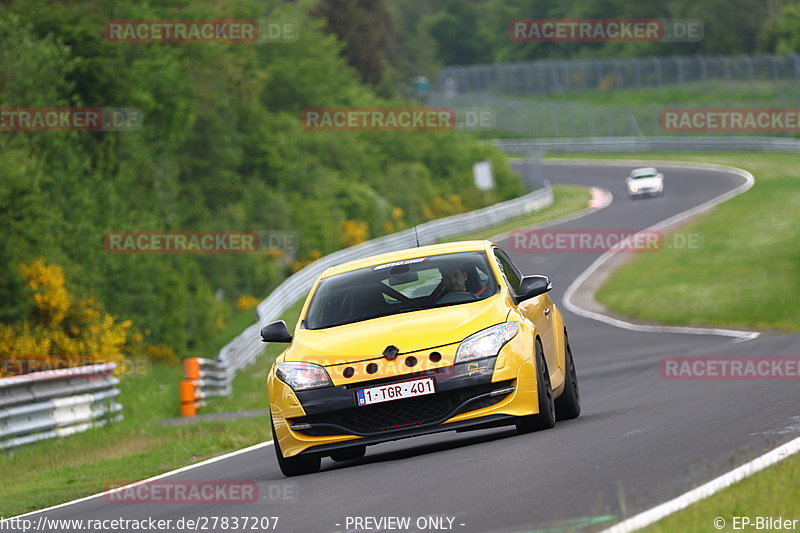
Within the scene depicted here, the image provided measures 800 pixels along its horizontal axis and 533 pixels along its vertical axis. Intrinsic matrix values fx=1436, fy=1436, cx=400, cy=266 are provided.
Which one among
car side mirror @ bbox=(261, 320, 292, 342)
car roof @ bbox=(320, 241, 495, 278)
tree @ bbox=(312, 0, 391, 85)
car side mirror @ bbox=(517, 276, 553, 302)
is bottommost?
car side mirror @ bbox=(261, 320, 292, 342)

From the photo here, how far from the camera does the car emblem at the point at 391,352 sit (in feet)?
33.7

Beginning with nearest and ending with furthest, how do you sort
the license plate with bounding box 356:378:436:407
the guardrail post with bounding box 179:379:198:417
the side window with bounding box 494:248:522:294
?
the license plate with bounding box 356:378:436:407 → the side window with bounding box 494:248:522:294 → the guardrail post with bounding box 179:379:198:417

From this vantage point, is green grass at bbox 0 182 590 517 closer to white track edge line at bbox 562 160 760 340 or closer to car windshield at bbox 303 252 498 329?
car windshield at bbox 303 252 498 329

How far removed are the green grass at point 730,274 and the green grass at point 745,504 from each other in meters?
21.7

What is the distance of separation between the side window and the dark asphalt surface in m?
1.22

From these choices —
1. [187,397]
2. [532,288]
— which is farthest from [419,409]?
[187,397]

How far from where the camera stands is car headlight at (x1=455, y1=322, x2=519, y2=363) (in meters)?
10.3

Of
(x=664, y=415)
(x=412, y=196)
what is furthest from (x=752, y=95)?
(x=664, y=415)

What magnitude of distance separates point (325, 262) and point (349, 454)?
34492mm

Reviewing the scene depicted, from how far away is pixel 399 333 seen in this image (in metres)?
10.5

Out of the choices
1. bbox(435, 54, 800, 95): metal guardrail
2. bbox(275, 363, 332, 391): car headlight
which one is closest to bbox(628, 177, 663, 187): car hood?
bbox(435, 54, 800, 95): metal guardrail

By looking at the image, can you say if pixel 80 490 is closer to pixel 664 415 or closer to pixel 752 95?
pixel 664 415

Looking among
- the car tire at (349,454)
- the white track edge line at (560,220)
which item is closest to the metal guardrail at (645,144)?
the white track edge line at (560,220)

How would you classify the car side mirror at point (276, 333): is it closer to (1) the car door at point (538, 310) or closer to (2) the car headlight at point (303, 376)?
(2) the car headlight at point (303, 376)
